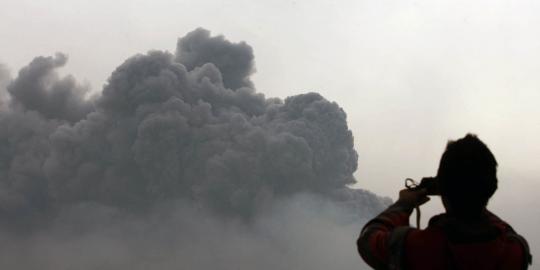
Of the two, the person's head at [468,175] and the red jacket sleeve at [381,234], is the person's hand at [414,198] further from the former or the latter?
the person's head at [468,175]

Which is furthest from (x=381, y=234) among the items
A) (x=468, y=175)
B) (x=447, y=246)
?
(x=468, y=175)

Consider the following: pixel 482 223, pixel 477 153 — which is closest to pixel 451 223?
pixel 482 223

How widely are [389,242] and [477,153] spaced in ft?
2.28

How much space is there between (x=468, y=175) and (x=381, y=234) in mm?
573

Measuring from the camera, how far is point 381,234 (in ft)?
8.16

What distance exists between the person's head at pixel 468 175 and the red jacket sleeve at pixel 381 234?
0.88 ft

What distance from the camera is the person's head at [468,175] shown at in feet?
8.23

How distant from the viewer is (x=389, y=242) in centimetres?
240

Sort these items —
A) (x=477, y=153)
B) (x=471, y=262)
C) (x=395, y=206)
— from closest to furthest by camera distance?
(x=471, y=262) → (x=477, y=153) → (x=395, y=206)

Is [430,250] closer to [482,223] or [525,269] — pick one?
[482,223]

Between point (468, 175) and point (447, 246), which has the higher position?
point (468, 175)

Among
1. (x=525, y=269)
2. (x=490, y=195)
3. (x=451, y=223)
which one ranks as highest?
(x=490, y=195)

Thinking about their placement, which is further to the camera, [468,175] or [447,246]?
[468,175]

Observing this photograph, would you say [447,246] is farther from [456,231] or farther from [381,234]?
[381,234]
